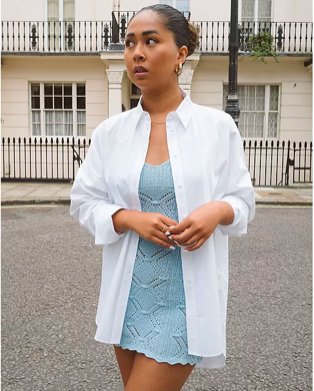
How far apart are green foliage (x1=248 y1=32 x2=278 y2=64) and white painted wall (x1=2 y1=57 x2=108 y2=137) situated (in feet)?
16.7

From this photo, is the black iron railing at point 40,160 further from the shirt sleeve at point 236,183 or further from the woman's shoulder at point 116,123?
the shirt sleeve at point 236,183

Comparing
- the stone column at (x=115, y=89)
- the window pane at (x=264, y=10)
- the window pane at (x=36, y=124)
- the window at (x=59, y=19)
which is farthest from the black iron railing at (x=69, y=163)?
the window pane at (x=264, y=10)

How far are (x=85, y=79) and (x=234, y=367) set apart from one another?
1494 centimetres

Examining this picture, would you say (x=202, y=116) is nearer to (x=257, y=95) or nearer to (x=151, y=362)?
(x=151, y=362)

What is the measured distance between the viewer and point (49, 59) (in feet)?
55.4

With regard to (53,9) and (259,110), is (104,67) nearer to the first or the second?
(53,9)

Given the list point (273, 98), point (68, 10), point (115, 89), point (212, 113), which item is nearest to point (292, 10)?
point (273, 98)

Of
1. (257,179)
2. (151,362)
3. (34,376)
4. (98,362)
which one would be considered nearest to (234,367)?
(98,362)

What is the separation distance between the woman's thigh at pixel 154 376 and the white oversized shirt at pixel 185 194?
96mm

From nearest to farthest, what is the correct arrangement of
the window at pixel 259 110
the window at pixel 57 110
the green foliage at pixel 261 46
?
the green foliage at pixel 261 46, the window at pixel 259 110, the window at pixel 57 110

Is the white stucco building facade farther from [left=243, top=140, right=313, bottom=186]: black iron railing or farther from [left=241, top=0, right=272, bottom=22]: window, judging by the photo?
[left=243, top=140, right=313, bottom=186]: black iron railing

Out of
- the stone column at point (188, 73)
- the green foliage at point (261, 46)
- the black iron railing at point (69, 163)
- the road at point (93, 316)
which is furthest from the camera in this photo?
the black iron railing at point (69, 163)

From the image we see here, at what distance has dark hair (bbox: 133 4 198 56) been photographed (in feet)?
5.42

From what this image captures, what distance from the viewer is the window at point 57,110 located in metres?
17.3
